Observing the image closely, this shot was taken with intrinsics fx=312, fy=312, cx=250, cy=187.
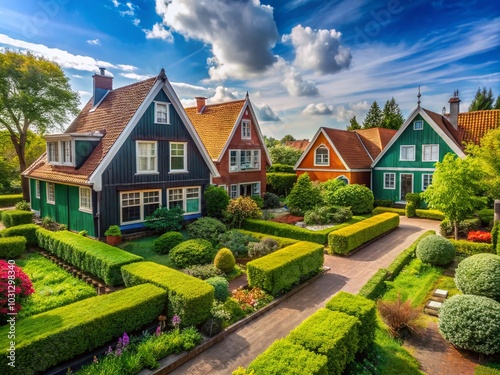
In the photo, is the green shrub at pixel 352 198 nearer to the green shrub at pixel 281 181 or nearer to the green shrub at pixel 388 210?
the green shrub at pixel 388 210

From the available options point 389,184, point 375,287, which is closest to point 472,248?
point 375,287

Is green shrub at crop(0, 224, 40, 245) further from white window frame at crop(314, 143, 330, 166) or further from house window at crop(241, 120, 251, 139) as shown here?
white window frame at crop(314, 143, 330, 166)

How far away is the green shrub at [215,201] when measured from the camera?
19703mm

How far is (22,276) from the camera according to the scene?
898 centimetres

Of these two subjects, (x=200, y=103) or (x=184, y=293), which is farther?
(x=200, y=103)

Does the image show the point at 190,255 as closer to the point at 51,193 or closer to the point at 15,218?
the point at 15,218

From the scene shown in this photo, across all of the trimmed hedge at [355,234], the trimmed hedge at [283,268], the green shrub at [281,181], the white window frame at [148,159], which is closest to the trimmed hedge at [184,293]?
the trimmed hedge at [283,268]

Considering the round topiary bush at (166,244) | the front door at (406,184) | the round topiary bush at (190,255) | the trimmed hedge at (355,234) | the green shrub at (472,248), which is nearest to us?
the round topiary bush at (190,255)

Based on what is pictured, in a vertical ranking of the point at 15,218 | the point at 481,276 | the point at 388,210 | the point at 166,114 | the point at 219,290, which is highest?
the point at 166,114

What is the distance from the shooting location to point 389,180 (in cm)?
2850

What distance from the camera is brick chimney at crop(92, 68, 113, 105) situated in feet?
66.0

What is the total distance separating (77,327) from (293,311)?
19.9 ft

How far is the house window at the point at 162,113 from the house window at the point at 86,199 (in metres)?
5.21

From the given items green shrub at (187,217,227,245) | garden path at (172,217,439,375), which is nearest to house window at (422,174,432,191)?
garden path at (172,217,439,375)
